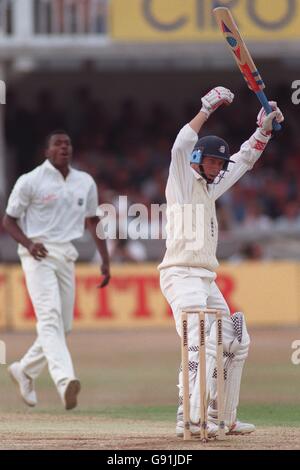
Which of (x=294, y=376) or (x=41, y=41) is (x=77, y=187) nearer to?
(x=294, y=376)

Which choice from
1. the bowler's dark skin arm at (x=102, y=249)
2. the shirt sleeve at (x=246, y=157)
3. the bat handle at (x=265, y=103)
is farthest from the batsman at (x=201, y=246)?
the bowler's dark skin arm at (x=102, y=249)

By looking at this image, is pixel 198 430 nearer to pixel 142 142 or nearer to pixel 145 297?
pixel 145 297

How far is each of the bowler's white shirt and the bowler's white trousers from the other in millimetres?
2373

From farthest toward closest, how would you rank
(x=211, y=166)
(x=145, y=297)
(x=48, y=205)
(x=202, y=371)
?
1. (x=145, y=297)
2. (x=48, y=205)
3. (x=211, y=166)
4. (x=202, y=371)

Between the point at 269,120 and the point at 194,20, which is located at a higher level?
the point at 194,20

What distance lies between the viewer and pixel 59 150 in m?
10.4

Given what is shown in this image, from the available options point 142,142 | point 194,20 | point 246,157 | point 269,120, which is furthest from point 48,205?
point 142,142

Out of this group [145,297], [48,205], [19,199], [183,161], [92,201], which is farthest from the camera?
[145,297]

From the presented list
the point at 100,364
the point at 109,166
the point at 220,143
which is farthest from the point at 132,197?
the point at 220,143

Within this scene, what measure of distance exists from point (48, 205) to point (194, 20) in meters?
12.4

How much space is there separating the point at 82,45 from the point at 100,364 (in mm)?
9146

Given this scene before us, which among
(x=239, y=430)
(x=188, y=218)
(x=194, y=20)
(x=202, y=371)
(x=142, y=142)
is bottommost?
(x=239, y=430)

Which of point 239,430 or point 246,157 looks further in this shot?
point 246,157

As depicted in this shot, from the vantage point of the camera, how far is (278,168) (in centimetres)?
2456
